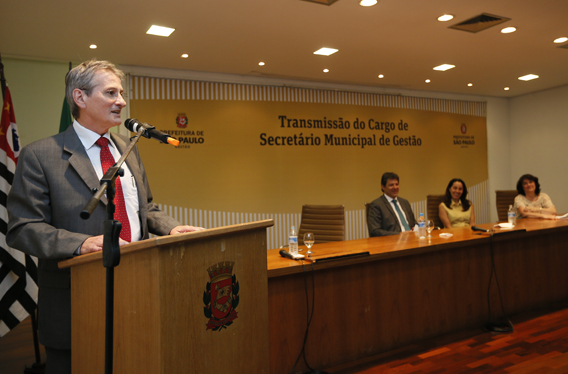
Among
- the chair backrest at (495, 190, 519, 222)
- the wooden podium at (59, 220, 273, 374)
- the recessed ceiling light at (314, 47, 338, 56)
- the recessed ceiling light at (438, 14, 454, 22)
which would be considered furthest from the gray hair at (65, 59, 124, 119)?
the chair backrest at (495, 190, 519, 222)

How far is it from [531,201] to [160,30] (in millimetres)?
5070

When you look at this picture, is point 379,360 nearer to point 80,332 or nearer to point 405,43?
point 80,332

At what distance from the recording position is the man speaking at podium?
1368 mm

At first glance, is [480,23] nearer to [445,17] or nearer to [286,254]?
[445,17]

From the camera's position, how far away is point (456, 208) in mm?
5152

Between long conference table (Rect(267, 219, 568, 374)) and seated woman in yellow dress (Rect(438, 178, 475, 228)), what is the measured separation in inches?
42.5

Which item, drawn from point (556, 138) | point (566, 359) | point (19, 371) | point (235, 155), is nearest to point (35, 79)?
point (235, 155)

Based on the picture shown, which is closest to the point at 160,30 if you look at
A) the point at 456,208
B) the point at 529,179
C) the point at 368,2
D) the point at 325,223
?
the point at 368,2

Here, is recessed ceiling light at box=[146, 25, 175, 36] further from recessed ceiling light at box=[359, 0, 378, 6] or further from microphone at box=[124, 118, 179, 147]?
microphone at box=[124, 118, 179, 147]

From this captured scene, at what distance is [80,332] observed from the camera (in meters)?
1.33

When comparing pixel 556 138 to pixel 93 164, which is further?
pixel 556 138

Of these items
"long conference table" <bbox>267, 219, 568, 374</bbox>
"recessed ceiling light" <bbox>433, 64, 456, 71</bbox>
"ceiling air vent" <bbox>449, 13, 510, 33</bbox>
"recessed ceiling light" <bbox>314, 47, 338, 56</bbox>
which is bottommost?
"long conference table" <bbox>267, 219, 568, 374</bbox>

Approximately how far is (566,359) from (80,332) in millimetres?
2941

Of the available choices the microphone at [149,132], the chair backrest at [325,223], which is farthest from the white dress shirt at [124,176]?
Answer: the chair backrest at [325,223]
